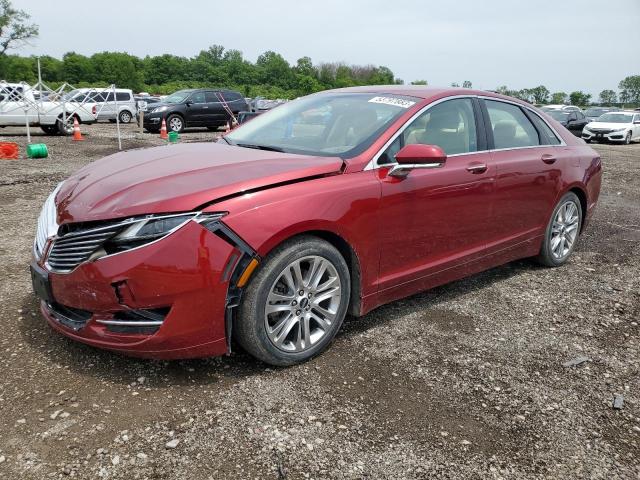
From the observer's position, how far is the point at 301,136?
3785 millimetres

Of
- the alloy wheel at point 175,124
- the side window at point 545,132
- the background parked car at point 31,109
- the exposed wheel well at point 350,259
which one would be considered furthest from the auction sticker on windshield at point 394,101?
the alloy wheel at point 175,124

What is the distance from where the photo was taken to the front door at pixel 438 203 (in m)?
3.38

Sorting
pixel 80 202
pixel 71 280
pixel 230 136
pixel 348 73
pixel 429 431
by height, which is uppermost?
pixel 348 73

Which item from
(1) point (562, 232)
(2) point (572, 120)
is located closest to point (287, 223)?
(1) point (562, 232)

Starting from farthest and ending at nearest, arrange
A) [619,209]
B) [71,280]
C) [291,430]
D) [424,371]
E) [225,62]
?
[225,62]
[619,209]
[424,371]
[71,280]
[291,430]

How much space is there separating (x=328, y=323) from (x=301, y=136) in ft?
4.60

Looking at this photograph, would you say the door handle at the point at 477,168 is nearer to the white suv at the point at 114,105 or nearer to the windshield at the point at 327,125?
the windshield at the point at 327,125

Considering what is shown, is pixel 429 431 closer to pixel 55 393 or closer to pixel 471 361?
pixel 471 361

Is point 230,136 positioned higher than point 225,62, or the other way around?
point 225,62

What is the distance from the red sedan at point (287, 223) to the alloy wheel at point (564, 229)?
62 centimetres

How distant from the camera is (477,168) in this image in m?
3.89

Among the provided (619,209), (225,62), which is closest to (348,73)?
(225,62)

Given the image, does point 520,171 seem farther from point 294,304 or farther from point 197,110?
point 197,110

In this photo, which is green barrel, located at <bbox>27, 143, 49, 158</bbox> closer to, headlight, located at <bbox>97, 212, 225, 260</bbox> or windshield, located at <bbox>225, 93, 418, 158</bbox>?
windshield, located at <bbox>225, 93, 418, 158</bbox>
